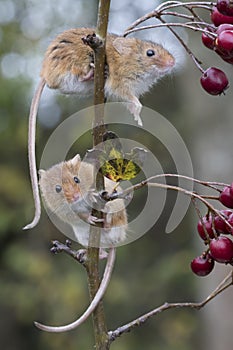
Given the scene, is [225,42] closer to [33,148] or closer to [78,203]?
[33,148]

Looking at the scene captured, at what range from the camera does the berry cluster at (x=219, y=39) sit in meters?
0.74

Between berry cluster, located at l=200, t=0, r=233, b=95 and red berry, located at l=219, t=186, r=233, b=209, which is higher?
berry cluster, located at l=200, t=0, r=233, b=95

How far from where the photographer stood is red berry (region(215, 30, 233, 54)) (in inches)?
28.8

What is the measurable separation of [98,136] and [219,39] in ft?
0.57

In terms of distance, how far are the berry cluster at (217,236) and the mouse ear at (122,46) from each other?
1.15 ft

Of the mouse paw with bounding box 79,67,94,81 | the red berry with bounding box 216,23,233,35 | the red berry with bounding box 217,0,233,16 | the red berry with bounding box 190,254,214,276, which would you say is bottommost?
the red berry with bounding box 190,254,214,276

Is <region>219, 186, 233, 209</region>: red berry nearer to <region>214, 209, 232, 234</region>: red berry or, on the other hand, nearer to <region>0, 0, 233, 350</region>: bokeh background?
<region>214, 209, 232, 234</region>: red berry

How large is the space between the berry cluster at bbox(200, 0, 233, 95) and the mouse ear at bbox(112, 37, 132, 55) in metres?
0.25

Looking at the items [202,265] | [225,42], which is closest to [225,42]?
[225,42]

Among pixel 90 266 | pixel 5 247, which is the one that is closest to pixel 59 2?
pixel 5 247

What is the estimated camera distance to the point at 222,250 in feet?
2.54

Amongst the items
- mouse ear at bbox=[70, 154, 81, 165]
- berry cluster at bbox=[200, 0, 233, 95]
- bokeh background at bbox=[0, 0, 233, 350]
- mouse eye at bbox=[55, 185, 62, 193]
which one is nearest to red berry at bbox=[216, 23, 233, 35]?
berry cluster at bbox=[200, 0, 233, 95]

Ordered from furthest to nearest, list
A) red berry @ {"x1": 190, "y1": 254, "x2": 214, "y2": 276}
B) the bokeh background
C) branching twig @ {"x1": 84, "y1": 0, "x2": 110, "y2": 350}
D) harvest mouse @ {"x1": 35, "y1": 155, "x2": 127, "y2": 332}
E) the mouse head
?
the bokeh background
the mouse head
harvest mouse @ {"x1": 35, "y1": 155, "x2": 127, "y2": 332}
red berry @ {"x1": 190, "y1": 254, "x2": 214, "y2": 276}
branching twig @ {"x1": 84, "y1": 0, "x2": 110, "y2": 350}

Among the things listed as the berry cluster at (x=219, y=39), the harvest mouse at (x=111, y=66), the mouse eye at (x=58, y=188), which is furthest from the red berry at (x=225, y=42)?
the mouse eye at (x=58, y=188)
